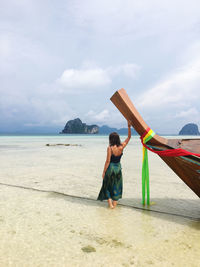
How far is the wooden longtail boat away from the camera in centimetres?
337

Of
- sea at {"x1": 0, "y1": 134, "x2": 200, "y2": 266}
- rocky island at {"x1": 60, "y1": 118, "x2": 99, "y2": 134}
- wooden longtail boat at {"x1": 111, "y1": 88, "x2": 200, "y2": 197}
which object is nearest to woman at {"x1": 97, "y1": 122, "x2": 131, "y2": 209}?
sea at {"x1": 0, "y1": 134, "x2": 200, "y2": 266}

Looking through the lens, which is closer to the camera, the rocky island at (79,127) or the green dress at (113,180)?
the green dress at (113,180)

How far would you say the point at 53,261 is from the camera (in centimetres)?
246

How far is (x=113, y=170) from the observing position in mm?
4258

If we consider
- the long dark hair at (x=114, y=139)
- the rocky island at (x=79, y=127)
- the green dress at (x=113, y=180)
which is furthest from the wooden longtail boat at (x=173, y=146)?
the rocky island at (x=79, y=127)

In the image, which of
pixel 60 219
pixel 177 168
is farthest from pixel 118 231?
pixel 177 168

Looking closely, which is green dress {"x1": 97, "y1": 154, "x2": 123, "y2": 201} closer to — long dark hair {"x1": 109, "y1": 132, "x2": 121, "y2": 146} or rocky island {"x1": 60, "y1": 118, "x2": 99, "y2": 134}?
long dark hair {"x1": 109, "y1": 132, "x2": 121, "y2": 146}

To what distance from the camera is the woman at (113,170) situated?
4.22 meters

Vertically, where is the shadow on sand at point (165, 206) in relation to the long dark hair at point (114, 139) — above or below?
below

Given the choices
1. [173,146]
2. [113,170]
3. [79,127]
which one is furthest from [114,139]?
[79,127]

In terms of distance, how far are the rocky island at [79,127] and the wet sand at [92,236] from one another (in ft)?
526

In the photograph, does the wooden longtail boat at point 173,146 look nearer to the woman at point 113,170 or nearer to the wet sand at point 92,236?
the woman at point 113,170

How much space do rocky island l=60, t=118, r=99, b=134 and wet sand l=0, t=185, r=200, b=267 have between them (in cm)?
16037

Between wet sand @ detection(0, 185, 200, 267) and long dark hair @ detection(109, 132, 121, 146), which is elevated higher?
long dark hair @ detection(109, 132, 121, 146)
